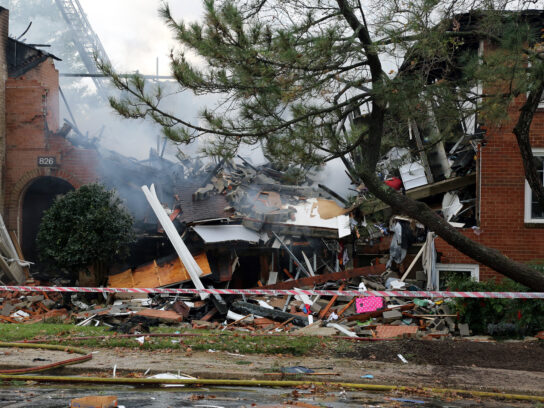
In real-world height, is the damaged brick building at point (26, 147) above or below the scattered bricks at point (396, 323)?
above

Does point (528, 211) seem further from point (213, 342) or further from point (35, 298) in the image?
point (35, 298)

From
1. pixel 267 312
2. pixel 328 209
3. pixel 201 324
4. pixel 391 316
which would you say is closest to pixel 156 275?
pixel 201 324

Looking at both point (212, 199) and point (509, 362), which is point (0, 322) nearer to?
point (212, 199)

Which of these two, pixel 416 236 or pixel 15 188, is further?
pixel 15 188

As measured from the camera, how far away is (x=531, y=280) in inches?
348

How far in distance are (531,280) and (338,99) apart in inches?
150

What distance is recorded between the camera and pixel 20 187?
19.5 m

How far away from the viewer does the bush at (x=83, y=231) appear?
51.9 feet

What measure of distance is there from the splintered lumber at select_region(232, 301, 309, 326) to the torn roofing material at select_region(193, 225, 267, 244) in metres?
2.60

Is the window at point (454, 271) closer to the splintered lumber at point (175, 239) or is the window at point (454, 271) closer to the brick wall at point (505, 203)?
the brick wall at point (505, 203)

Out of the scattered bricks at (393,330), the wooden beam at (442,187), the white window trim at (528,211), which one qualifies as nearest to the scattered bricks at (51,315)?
the scattered bricks at (393,330)

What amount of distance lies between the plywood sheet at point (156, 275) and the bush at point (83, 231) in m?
0.70

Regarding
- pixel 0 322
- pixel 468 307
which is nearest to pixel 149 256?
pixel 0 322

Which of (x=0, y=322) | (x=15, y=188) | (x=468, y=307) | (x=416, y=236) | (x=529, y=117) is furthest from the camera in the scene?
(x=15, y=188)
